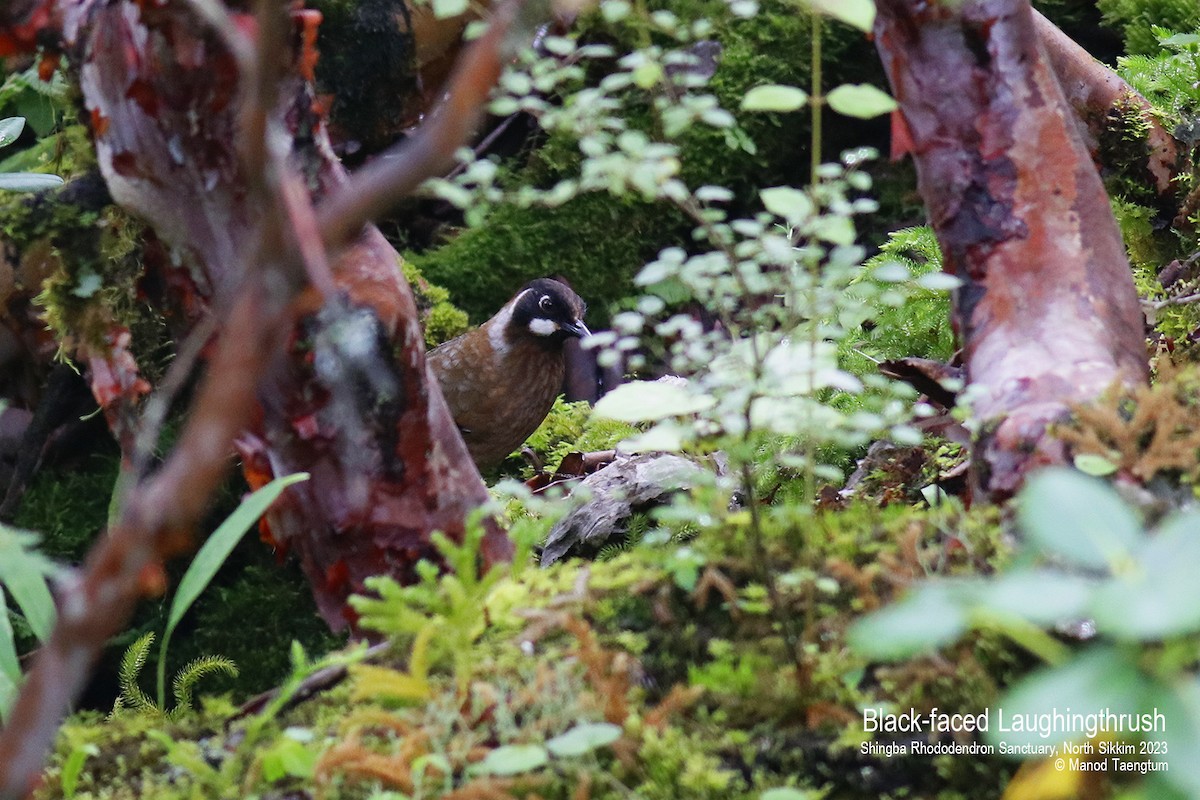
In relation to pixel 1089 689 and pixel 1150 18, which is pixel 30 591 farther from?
pixel 1150 18

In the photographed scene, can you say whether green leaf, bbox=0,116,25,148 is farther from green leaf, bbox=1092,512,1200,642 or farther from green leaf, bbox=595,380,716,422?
green leaf, bbox=1092,512,1200,642

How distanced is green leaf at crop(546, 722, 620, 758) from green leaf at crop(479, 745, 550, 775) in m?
0.02

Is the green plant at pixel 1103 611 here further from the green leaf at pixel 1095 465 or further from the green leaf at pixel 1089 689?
the green leaf at pixel 1095 465

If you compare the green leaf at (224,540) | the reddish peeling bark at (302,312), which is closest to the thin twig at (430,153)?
the reddish peeling bark at (302,312)

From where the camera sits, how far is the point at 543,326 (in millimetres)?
4449

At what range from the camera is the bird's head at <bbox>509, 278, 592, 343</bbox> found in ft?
14.6

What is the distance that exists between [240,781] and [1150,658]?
1.29 metres

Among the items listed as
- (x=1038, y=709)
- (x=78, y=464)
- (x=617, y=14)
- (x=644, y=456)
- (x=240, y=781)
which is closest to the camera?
(x=1038, y=709)

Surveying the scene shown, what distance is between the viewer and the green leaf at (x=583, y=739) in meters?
1.31

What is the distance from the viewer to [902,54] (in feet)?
7.54

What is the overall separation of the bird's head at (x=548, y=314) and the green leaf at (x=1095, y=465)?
9.80 feet

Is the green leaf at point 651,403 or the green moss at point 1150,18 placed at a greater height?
the green leaf at point 651,403

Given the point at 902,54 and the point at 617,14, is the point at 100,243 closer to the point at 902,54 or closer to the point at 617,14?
the point at 617,14

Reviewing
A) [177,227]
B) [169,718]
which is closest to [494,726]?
[169,718]
